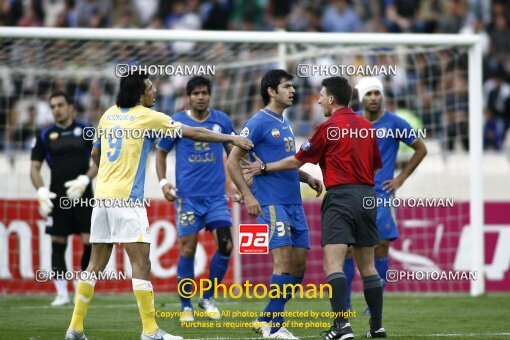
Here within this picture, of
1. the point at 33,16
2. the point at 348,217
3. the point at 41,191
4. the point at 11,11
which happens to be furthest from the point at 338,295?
the point at 11,11

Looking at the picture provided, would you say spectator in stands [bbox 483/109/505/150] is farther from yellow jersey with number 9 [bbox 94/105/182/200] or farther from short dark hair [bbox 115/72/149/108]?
short dark hair [bbox 115/72/149/108]

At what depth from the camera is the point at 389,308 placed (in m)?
12.5

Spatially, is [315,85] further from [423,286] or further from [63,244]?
[63,244]

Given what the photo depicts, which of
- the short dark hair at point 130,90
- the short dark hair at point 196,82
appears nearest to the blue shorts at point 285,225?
the short dark hair at point 130,90

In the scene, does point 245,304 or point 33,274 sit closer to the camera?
point 245,304

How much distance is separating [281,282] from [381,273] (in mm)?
2445

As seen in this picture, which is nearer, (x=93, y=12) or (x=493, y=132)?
(x=493, y=132)

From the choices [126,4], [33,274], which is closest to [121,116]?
[33,274]

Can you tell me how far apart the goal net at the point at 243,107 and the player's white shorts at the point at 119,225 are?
3.63m

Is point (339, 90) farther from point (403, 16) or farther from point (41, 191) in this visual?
point (403, 16)

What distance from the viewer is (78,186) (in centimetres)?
1302

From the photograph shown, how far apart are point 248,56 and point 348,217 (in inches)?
392

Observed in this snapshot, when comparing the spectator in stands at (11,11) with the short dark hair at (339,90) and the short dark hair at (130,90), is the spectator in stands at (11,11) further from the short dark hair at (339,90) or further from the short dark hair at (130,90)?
the short dark hair at (339,90)

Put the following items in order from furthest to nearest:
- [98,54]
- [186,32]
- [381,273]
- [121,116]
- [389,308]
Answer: [98,54] < [186,32] < [389,308] < [381,273] < [121,116]
